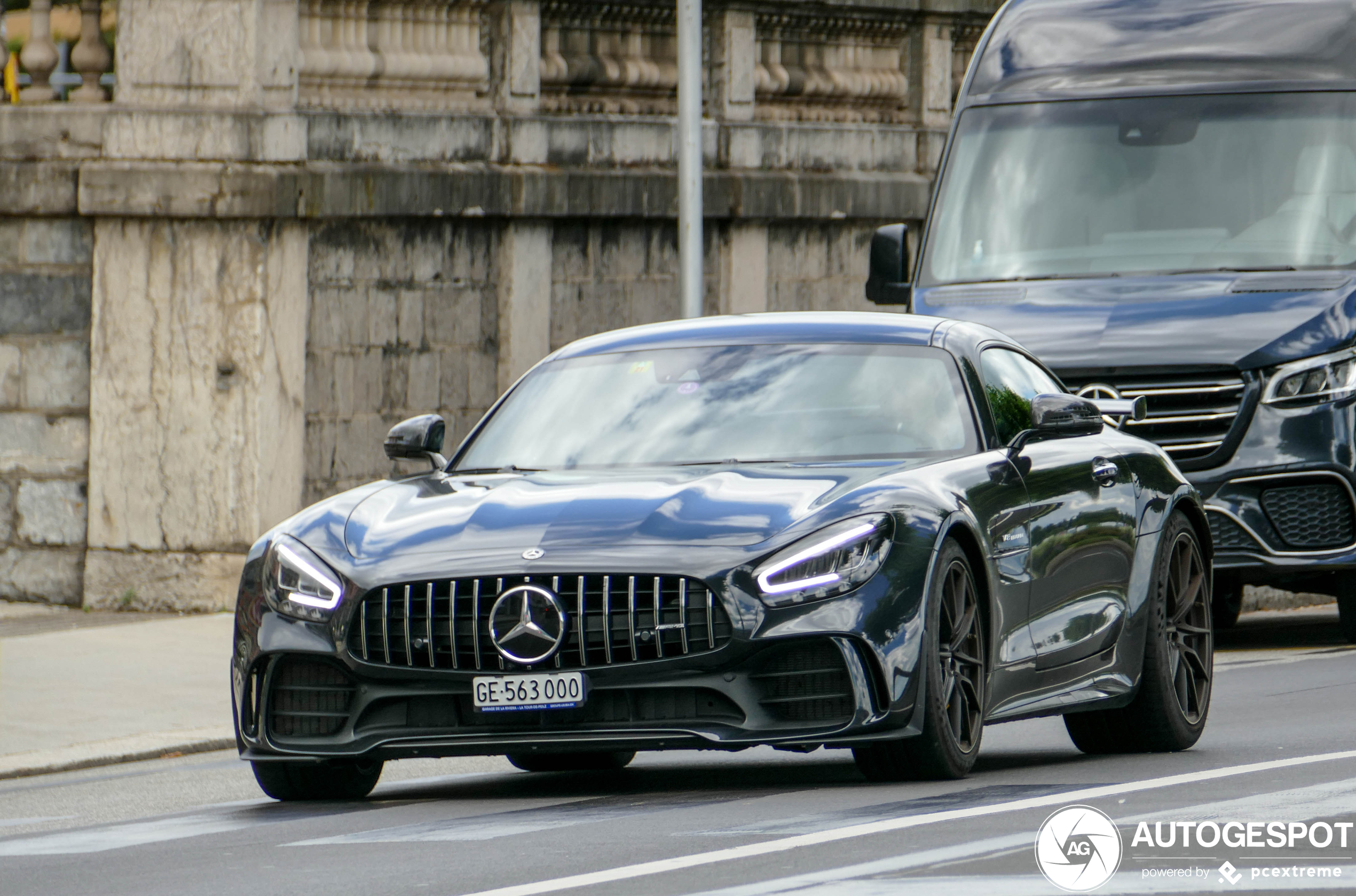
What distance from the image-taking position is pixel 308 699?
8.25m

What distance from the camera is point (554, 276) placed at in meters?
17.6

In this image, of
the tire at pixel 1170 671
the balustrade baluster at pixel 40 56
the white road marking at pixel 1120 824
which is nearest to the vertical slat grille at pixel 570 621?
the white road marking at pixel 1120 824

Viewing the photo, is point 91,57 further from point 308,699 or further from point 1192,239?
point 308,699

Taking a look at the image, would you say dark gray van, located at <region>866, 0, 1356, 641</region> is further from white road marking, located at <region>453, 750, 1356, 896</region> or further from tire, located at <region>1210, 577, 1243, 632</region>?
white road marking, located at <region>453, 750, 1356, 896</region>

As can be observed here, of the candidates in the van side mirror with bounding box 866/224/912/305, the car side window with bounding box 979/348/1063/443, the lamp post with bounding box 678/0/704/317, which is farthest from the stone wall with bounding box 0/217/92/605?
the car side window with bounding box 979/348/1063/443

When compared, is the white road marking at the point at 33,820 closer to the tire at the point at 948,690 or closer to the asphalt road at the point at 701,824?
the asphalt road at the point at 701,824

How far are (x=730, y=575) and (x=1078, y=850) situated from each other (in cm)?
152

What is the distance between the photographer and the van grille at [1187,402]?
13242 mm

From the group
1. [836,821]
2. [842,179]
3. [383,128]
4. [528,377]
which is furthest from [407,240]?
[836,821]

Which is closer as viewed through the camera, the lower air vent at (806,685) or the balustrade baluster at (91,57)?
the lower air vent at (806,685)

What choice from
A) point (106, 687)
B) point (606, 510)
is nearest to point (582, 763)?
point (606, 510)

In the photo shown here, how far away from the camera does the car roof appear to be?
9.30 metres

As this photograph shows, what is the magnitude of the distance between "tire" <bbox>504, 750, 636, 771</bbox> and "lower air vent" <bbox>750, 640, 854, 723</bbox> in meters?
1.86

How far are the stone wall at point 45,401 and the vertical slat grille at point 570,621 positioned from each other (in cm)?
793
